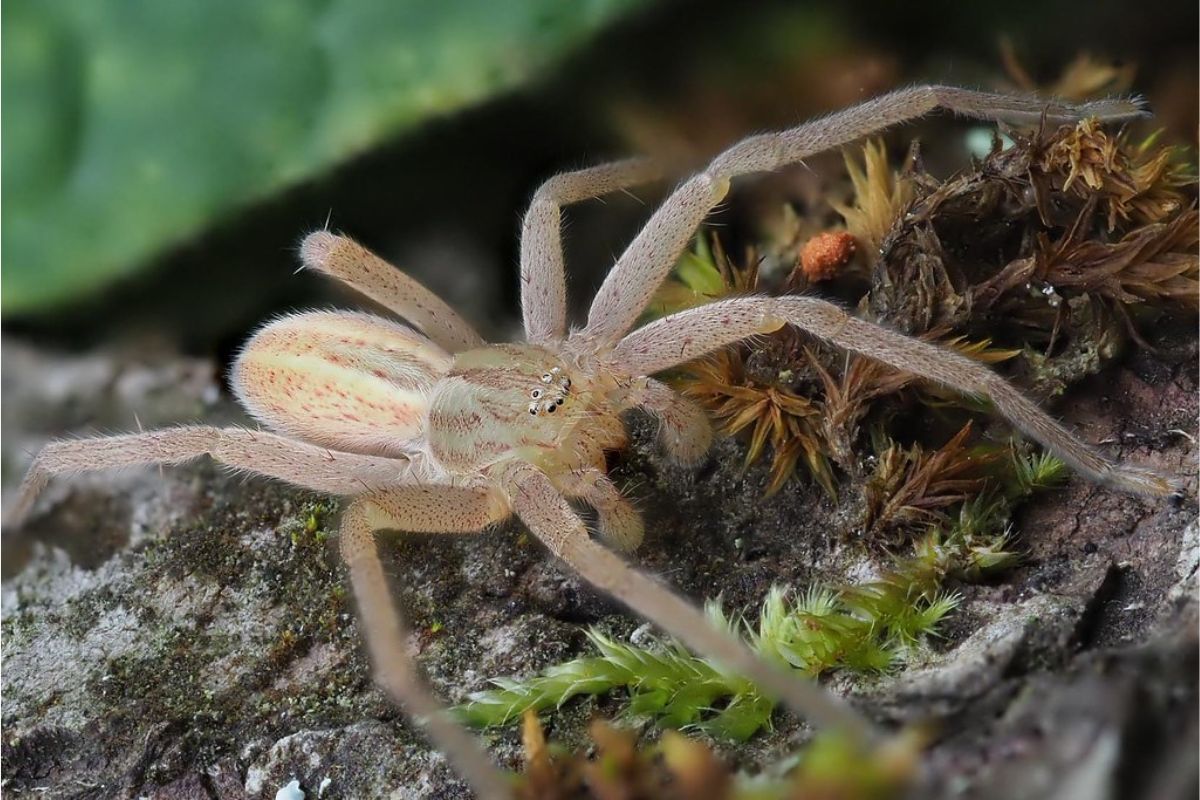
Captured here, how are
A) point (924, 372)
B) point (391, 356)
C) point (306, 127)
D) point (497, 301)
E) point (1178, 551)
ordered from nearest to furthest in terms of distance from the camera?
point (1178, 551) → point (924, 372) → point (306, 127) → point (391, 356) → point (497, 301)

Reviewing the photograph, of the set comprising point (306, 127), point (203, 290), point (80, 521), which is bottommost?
point (80, 521)

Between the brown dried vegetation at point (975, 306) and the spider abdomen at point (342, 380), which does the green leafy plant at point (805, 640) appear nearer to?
the brown dried vegetation at point (975, 306)

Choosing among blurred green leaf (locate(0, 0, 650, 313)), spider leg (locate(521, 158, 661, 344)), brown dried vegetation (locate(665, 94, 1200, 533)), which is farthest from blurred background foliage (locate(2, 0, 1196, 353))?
brown dried vegetation (locate(665, 94, 1200, 533))

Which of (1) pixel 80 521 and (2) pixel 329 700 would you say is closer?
(2) pixel 329 700

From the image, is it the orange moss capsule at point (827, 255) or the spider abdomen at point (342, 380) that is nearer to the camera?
the orange moss capsule at point (827, 255)

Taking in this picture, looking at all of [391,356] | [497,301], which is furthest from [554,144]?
[391,356]

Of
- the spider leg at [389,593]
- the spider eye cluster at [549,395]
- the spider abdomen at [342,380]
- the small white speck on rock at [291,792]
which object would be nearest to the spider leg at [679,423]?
the spider eye cluster at [549,395]

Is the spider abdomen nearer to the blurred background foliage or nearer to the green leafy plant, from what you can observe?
the blurred background foliage

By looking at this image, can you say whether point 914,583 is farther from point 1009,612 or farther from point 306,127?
point 306,127
